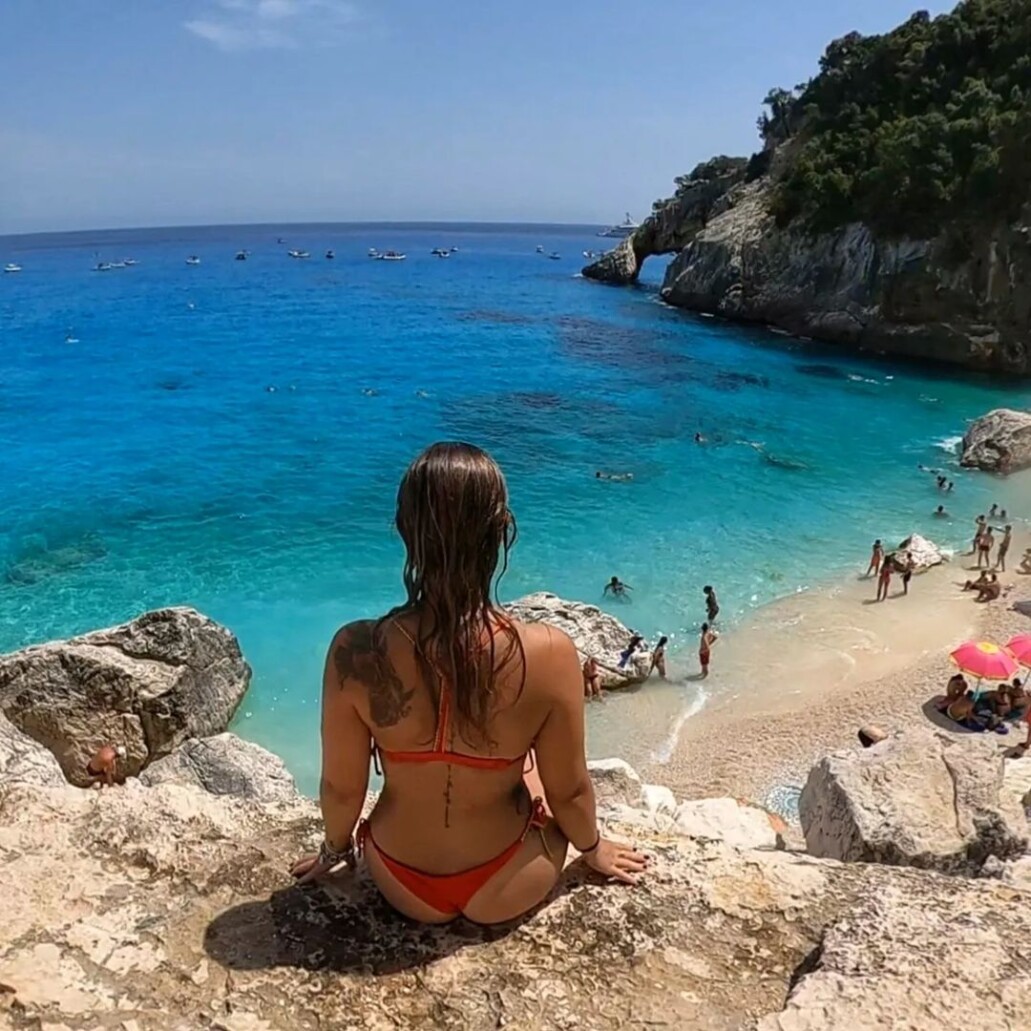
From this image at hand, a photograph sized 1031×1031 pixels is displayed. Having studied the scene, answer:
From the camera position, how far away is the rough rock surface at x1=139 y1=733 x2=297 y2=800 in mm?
10688

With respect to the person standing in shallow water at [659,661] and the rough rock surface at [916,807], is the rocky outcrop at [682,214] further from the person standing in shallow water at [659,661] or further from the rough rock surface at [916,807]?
the rough rock surface at [916,807]

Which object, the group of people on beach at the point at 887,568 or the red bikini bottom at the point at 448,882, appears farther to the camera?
the group of people on beach at the point at 887,568

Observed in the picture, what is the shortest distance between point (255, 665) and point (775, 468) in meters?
20.3

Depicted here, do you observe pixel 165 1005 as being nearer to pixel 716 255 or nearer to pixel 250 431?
pixel 250 431

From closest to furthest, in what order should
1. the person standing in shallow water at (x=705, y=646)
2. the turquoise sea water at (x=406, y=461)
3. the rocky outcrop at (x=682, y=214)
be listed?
the person standing in shallow water at (x=705, y=646), the turquoise sea water at (x=406, y=461), the rocky outcrop at (x=682, y=214)

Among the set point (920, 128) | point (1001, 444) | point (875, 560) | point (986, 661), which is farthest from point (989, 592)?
point (920, 128)

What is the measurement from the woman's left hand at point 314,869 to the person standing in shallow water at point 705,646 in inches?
573

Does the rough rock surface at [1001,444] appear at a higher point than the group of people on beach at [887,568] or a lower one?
higher

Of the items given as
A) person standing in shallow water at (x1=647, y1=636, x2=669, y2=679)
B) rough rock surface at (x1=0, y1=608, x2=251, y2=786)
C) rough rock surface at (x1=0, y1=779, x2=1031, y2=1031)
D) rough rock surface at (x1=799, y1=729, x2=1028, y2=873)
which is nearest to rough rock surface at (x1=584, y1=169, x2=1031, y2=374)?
person standing in shallow water at (x1=647, y1=636, x2=669, y2=679)

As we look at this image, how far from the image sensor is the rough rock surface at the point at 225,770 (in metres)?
10.7

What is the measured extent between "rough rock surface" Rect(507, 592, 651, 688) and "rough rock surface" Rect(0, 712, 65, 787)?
9664mm

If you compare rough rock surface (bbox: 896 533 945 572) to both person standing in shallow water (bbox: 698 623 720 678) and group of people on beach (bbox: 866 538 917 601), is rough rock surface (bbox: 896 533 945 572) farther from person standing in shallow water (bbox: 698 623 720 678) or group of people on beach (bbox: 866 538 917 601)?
person standing in shallow water (bbox: 698 623 720 678)

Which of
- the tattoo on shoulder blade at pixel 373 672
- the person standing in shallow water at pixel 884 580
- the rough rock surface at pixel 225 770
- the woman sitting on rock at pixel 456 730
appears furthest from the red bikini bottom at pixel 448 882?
the person standing in shallow water at pixel 884 580

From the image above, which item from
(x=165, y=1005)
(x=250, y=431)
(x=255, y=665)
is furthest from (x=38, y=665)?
(x=250, y=431)
